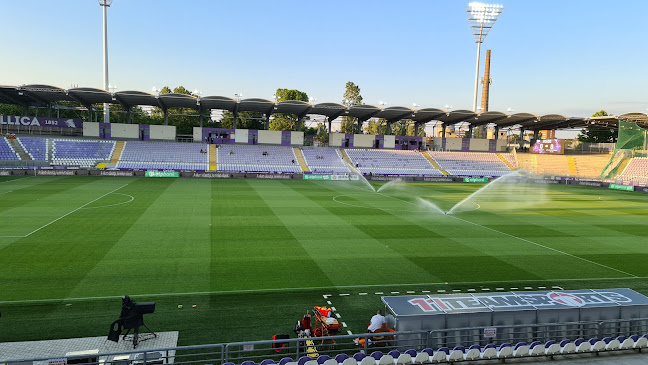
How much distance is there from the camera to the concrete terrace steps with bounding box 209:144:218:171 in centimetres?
6441

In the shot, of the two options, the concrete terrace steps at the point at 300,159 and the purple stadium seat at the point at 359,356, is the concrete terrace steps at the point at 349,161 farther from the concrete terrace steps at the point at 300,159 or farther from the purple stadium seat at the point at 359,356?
the purple stadium seat at the point at 359,356

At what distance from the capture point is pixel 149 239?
2139 centimetres

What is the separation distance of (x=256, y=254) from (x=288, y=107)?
52.1 metres

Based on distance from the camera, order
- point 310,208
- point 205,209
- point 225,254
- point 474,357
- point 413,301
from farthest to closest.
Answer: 1. point 310,208
2. point 205,209
3. point 225,254
4. point 413,301
5. point 474,357

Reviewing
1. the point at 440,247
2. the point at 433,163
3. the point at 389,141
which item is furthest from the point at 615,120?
the point at 440,247

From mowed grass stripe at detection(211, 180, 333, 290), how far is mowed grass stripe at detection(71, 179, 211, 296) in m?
0.67

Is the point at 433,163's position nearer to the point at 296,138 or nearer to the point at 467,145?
the point at 467,145

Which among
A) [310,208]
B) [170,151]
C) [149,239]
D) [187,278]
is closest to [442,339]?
[187,278]

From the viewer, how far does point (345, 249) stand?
20.8 m

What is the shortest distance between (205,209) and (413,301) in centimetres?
2283

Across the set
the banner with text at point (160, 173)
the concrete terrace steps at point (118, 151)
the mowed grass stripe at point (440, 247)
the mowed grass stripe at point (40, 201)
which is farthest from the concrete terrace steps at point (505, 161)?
the mowed grass stripe at point (40, 201)

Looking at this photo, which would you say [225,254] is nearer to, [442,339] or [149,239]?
[149,239]

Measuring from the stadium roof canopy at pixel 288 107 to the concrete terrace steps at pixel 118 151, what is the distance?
6.39 metres

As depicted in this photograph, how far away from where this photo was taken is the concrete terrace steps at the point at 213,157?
64.4 m
